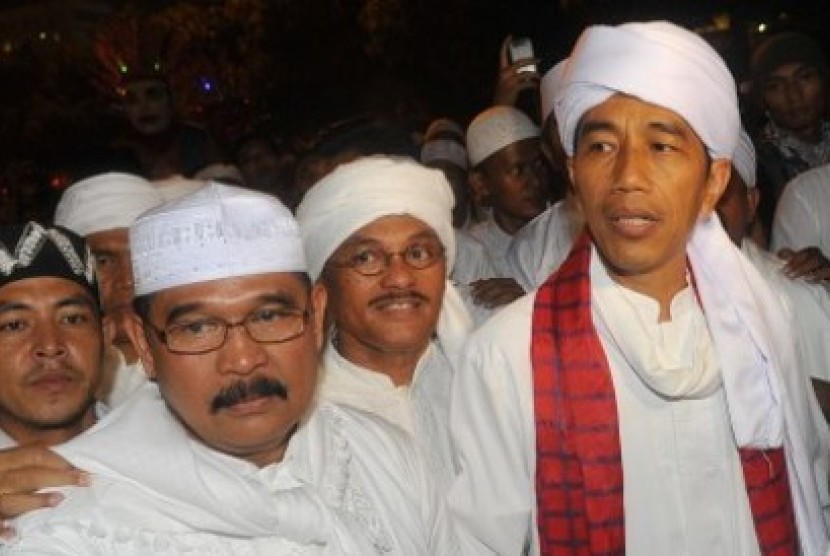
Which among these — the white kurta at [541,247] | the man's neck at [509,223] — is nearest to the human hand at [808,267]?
the white kurta at [541,247]

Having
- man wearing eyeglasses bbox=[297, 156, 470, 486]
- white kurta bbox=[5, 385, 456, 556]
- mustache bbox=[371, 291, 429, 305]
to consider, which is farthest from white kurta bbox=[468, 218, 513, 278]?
white kurta bbox=[5, 385, 456, 556]

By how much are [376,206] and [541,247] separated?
1.44 meters

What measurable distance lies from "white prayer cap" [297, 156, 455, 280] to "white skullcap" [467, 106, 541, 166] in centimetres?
232

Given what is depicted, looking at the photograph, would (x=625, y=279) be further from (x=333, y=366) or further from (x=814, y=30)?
(x=814, y=30)

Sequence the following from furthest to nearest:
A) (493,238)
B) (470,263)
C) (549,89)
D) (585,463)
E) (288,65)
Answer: (288,65) → (493,238) → (470,263) → (549,89) → (585,463)

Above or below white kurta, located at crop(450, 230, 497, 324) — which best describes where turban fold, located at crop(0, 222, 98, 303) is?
below

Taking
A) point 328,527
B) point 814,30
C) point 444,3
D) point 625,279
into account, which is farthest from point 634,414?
point 444,3

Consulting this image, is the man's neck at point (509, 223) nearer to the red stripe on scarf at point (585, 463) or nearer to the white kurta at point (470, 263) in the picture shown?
the white kurta at point (470, 263)

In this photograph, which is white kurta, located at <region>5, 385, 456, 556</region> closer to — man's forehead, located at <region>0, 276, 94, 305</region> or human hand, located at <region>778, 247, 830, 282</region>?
man's forehead, located at <region>0, 276, 94, 305</region>

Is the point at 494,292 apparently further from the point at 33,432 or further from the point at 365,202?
the point at 33,432

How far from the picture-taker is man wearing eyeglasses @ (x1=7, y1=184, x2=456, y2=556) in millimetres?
2609

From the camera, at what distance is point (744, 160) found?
15.2 feet

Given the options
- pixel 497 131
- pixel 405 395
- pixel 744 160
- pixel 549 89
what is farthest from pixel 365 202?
pixel 497 131

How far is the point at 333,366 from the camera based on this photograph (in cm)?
388
